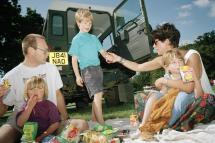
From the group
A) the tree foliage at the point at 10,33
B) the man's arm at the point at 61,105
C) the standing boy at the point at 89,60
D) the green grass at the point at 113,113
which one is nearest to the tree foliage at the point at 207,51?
the tree foliage at the point at 10,33

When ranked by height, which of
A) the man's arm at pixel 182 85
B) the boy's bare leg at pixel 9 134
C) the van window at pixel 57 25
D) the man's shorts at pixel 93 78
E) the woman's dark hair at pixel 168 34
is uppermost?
the van window at pixel 57 25

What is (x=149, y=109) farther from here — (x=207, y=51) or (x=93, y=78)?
(x=207, y=51)

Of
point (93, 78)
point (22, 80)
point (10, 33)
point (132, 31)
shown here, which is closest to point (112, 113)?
point (132, 31)

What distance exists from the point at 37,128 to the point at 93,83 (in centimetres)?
114

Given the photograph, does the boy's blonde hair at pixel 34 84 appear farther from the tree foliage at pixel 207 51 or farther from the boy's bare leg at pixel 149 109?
the tree foliage at pixel 207 51

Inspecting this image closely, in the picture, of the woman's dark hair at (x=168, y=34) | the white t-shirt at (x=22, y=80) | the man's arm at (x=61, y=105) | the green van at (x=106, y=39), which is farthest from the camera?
the green van at (x=106, y=39)

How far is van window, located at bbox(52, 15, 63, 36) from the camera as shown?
6.47m

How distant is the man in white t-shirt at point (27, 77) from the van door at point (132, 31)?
238cm

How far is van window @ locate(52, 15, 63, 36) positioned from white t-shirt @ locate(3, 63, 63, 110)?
3.79m

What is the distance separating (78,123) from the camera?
8.79 ft

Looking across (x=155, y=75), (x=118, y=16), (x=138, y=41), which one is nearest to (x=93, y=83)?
(x=138, y=41)

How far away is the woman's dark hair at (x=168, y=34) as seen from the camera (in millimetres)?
3135

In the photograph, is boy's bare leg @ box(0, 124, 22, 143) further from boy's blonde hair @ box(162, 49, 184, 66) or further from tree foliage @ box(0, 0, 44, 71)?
tree foliage @ box(0, 0, 44, 71)

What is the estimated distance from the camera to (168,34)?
313 centimetres
